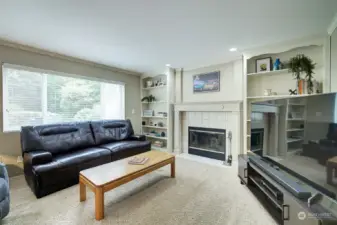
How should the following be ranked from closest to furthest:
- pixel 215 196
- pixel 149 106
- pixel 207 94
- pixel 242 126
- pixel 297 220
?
pixel 297 220, pixel 215 196, pixel 242 126, pixel 207 94, pixel 149 106

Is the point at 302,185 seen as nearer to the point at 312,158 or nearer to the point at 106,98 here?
the point at 312,158

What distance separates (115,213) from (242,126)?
8.96ft

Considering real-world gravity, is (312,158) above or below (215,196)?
above

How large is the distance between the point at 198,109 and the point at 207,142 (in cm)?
88

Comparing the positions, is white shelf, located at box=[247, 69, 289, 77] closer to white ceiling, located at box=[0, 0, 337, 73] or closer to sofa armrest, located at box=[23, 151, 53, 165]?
white ceiling, located at box=[0, 0, 337, 73]

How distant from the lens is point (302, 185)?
4.83ft

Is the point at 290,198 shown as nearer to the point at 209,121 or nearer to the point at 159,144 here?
the point at 209,121

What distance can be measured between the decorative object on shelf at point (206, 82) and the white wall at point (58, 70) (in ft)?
6.15

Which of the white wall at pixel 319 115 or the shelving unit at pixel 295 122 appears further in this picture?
the shelving unit at pixel 295 122

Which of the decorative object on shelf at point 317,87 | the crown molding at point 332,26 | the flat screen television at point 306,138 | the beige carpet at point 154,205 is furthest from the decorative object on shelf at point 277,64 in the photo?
the beige carpet at point 154,205

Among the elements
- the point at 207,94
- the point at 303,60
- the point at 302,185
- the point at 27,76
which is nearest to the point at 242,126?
the point at 207,94

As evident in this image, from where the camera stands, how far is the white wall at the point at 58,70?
2.74m

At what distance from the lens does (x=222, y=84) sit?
3760 mm

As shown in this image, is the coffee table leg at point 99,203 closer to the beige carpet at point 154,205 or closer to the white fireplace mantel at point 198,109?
the beige carpet at point 154,205
